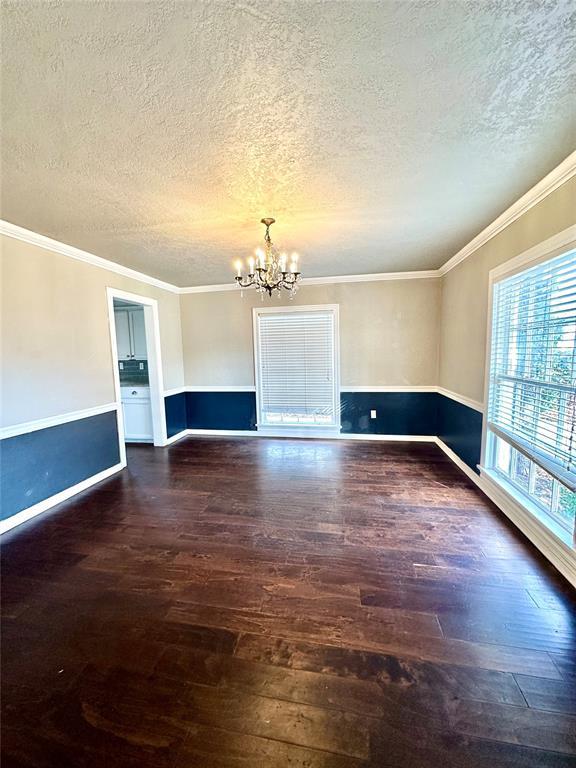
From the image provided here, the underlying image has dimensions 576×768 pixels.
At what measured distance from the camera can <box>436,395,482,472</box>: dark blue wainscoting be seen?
10.3 ft

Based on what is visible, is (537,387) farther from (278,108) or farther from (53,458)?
(53,458)

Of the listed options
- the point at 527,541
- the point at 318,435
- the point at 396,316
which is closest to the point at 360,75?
the point at 527,541

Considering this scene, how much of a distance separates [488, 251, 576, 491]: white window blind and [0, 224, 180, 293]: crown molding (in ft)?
13.6

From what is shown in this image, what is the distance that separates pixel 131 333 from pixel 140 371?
24.0 inches

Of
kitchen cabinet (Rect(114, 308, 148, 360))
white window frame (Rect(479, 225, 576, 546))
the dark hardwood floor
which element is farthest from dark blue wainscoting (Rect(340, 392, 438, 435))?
kitchen cabinet (Rect(114, 308, 148, 360))

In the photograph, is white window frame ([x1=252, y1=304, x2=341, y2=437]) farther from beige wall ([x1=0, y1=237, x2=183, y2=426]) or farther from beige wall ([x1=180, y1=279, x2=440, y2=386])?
beige wall ([x1=0, y1=237, x2=183, y2=426])

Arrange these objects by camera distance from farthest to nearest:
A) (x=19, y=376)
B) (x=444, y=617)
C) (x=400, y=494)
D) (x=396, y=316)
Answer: (x=396, y=316) < (x=400, y=494) < (x=19, y=376) < (x=444, y=617)

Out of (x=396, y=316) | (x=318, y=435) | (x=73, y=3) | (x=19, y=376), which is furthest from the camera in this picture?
(x=318, y=435)

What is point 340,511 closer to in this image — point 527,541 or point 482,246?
point 527,541

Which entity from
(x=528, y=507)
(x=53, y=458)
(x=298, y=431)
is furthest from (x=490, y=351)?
(x=53, y=458)

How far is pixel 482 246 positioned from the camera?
9.89 feet

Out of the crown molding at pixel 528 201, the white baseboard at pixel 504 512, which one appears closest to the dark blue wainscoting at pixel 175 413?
the white baseboard at pixel 504 512

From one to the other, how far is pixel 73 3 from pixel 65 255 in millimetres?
2577

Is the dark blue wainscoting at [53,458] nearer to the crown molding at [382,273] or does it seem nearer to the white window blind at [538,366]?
the crown molding at [382,273]
